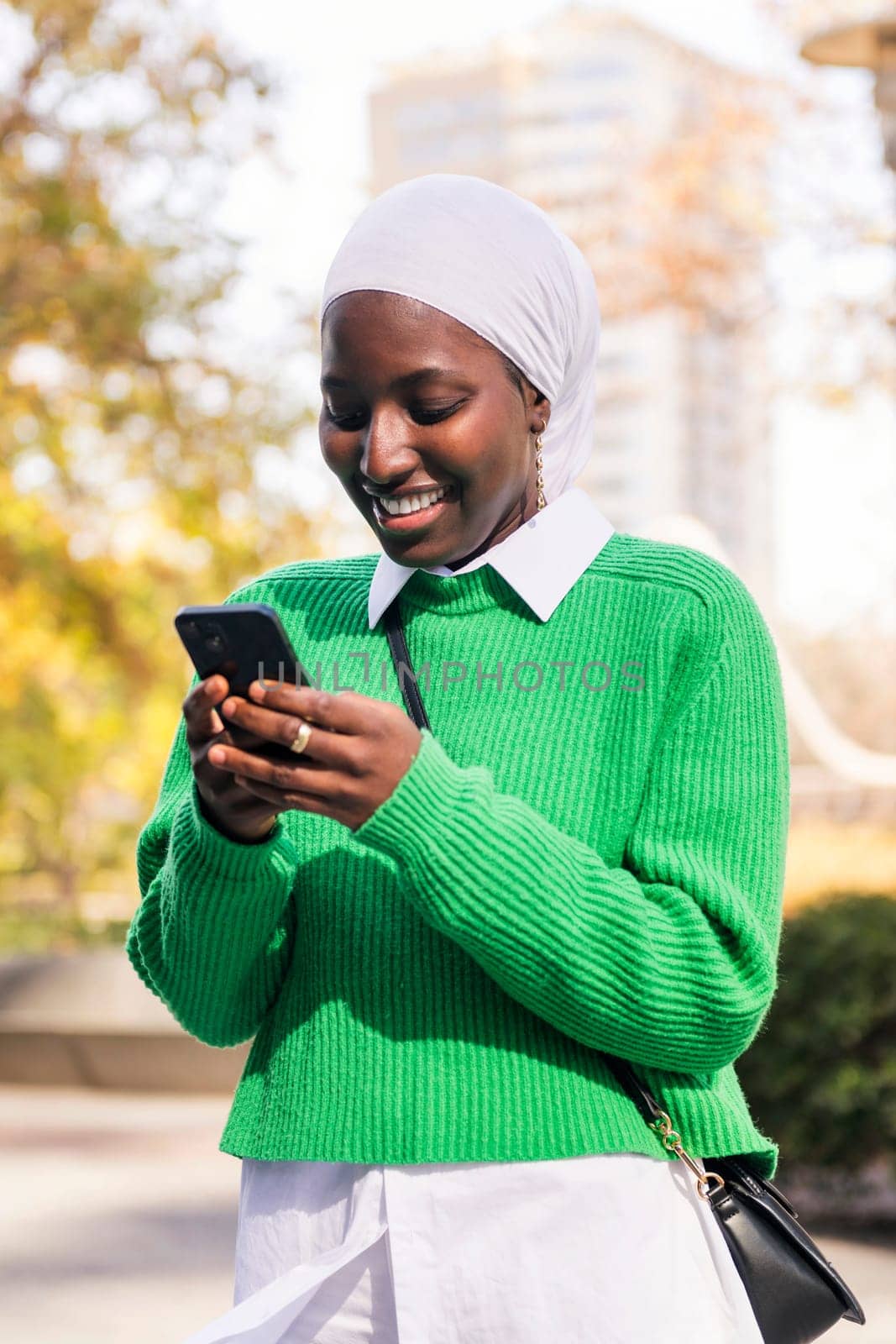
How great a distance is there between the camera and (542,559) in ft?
5.86

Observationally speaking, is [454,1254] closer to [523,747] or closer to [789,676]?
[523,747]

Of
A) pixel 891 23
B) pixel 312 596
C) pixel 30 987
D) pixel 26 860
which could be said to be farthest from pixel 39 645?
pixel 312 596

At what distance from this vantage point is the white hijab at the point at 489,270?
5.48 ft

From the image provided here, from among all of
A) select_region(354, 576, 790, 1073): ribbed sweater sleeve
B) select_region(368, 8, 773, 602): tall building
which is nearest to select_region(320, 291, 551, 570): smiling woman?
select_region(354, 576, 790, 1073): ribbed sweater sleeve

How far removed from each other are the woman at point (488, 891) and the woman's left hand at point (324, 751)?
0.5 inches

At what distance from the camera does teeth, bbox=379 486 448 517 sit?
1699 mm

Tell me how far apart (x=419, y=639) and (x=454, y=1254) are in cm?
59

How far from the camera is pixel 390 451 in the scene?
1.66 meters

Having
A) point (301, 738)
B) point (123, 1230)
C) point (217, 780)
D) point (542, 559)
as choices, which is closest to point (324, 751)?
point (301, 738)

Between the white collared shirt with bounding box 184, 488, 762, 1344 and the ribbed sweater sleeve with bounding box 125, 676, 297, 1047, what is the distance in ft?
0.61

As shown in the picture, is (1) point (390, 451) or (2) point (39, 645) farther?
(2) point (39, 645)

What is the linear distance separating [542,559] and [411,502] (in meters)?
0.16

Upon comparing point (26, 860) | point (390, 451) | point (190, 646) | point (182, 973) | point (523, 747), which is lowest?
point (26, 860)

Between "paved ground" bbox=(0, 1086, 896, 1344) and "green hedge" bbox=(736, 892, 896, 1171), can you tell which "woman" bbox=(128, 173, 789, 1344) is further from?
"green hedge" bbox=(736, 892, 896, 1171)
